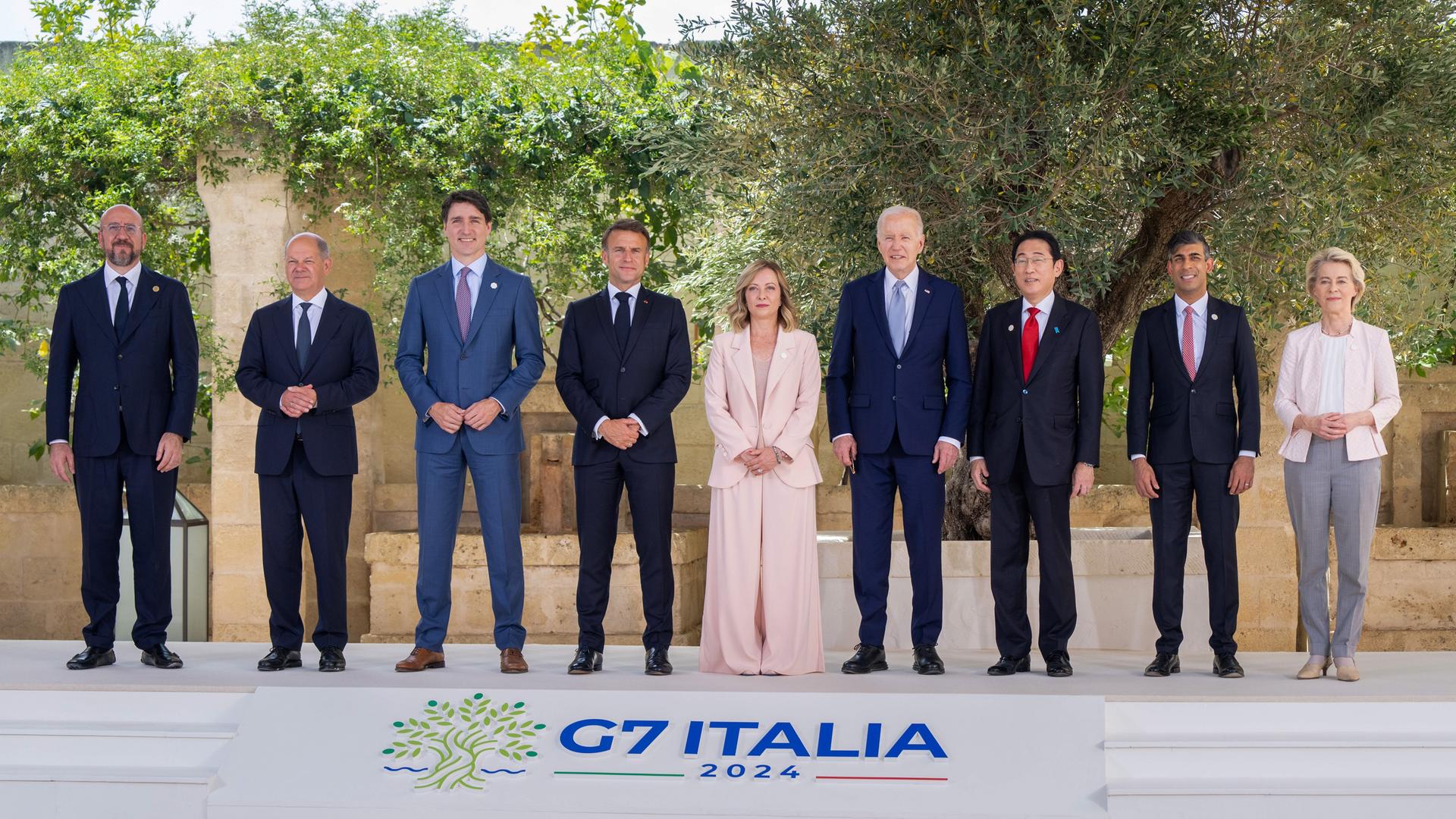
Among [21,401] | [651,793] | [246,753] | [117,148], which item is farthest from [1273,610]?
[21,401]

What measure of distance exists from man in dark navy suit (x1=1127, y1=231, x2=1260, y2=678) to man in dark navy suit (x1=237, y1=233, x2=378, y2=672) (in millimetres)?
2730

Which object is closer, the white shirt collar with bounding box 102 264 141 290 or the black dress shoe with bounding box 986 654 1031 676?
the black dress shoe with bounding box 986 654 1031 676

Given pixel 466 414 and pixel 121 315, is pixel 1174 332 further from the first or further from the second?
pixel 121 315

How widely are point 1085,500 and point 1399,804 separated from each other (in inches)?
162

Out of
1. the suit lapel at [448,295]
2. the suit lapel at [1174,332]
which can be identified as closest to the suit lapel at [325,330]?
the suit lapel at [448,295]

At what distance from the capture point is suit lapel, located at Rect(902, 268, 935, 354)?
4.41 meters

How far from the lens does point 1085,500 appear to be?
7.53m

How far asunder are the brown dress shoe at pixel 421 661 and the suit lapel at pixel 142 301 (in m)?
1.51

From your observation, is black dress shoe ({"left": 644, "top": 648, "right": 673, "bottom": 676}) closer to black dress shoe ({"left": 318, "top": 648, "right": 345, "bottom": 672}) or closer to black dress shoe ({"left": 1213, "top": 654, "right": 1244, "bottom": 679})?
black dress shoe ({"left": 318, "top": 648, "right": 345, "bottom": 672})

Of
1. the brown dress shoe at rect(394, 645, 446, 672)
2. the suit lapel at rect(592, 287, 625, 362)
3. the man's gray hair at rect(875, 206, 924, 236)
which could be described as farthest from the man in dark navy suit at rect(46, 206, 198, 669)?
the man's gray hair at rect(875, 206, 924, 236)

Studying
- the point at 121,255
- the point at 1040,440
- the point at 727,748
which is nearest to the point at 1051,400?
the point at 1040,440

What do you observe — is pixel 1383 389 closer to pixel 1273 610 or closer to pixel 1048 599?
pixel 1048 599

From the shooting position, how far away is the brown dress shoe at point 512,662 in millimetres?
4355

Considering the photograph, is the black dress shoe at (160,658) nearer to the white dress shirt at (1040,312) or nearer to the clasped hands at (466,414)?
the clasped hands at (466,414)
